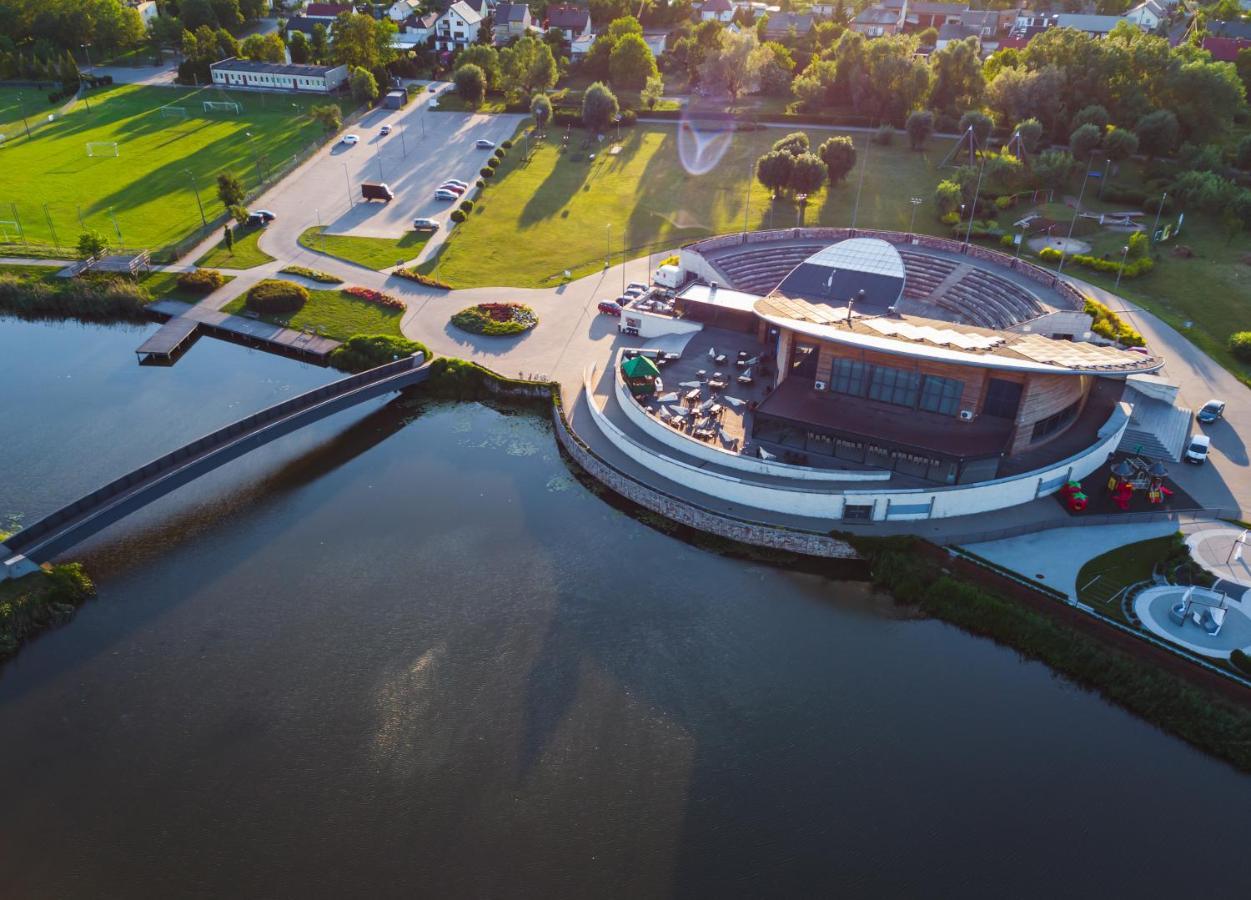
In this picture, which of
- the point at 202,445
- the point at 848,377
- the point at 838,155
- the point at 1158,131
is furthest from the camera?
the point at 1158,131

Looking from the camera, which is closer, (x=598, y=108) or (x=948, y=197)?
(x=948, y=197)

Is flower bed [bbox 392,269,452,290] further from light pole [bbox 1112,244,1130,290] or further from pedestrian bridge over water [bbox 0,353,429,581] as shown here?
light pole [bbox 1112,244,1130,290]

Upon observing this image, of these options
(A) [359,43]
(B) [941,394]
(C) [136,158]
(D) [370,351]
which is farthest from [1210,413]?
(A) [359,43]

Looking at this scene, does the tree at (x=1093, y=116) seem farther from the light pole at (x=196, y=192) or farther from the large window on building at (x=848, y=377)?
the light pole at (x=196, y=192)

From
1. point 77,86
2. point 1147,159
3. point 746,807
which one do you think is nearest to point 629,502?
point 746,807

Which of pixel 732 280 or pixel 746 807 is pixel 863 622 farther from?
pixel 732 280

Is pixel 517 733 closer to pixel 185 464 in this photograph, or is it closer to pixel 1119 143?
pixel 185 464

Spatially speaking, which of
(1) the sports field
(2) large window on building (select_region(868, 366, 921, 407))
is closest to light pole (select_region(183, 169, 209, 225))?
(1) the sports field
